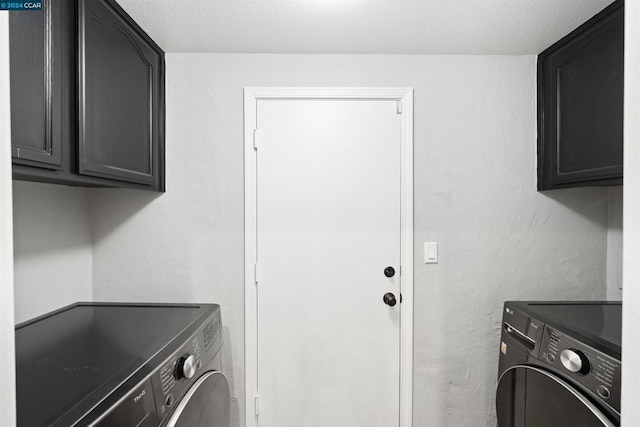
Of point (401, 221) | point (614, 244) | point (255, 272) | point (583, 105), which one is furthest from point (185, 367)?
point (614, 244)

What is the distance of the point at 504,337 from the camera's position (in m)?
1.79

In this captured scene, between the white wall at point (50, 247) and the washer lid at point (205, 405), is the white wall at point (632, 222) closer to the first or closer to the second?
the washer lid at point (205, 405)

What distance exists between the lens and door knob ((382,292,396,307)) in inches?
76.5

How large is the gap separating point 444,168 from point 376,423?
4.51 ft

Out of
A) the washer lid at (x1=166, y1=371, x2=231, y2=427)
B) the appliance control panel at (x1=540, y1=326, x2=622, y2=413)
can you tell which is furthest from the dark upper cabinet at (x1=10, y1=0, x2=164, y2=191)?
the appliance control panel at (x1=540, y1=326, x2=622, y2=413)

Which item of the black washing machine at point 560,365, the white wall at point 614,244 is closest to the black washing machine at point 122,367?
the black washing machine at point 560,365

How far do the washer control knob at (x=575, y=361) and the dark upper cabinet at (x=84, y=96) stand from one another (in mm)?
1769

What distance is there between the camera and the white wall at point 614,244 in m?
1.95

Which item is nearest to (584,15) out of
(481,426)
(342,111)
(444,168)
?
(444,168)

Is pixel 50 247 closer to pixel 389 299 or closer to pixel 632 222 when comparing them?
pixel 389 299

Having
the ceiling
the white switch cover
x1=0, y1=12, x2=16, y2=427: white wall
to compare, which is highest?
the ceiling

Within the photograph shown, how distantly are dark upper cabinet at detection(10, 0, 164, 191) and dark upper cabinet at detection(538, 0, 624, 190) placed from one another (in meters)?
1.92

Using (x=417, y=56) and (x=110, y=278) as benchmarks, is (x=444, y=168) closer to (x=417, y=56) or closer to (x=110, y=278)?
(x=417, y=56)

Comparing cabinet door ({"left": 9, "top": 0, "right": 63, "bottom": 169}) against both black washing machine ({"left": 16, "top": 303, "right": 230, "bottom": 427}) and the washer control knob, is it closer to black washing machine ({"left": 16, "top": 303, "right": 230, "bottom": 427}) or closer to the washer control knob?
black washing machine ({"left": 16, "top": 303, "right": 230, "bottom": 427})
